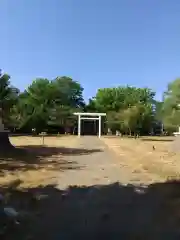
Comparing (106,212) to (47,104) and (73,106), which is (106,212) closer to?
(47,104)

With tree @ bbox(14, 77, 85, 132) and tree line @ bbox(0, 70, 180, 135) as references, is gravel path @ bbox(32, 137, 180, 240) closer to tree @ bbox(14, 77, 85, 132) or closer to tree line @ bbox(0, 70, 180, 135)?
tree line @ bbox(0, 70, 180, 135)

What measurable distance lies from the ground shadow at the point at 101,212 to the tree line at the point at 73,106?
114 ft

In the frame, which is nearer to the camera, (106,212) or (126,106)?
(106,212)

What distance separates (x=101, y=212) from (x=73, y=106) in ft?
178

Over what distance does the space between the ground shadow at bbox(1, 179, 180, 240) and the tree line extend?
114 ft

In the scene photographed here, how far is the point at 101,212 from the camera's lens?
5.95 metres

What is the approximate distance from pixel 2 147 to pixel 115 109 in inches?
1613

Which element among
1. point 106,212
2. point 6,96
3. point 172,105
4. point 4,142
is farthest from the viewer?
point 6,96

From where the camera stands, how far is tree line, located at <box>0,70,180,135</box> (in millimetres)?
44094

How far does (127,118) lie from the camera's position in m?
48.1

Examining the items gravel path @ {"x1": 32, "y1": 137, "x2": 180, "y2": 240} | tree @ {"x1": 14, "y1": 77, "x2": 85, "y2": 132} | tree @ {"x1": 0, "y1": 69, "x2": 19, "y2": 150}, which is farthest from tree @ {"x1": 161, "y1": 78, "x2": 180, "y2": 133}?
gravel path @ {"x1": 32, "y1": 137, "x2": 180, "y2": 240}

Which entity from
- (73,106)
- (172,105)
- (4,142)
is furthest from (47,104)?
(4,142)

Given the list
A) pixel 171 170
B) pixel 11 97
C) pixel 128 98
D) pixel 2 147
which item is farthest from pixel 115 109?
pixel 171 170

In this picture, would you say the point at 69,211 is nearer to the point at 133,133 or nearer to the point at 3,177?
the point at 3,177
